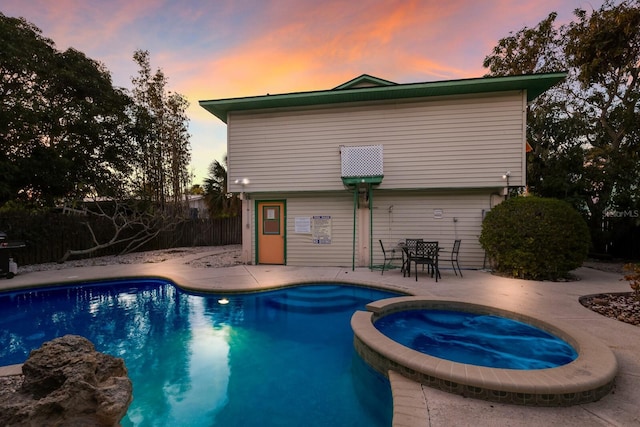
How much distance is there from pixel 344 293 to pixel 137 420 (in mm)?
4515

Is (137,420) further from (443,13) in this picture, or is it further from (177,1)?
(443,13)

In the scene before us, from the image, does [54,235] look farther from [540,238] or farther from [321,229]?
[540,238]

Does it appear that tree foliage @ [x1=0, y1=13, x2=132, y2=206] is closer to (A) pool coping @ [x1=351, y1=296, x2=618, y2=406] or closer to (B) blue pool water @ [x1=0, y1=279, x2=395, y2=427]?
(B) blue pool water @ [x1=0, y1=279, x2=395, y2=427]

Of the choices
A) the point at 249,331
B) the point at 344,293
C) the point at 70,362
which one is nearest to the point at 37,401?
the point at 70,362

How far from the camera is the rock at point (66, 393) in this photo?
184 cm

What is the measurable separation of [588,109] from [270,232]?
1304cm

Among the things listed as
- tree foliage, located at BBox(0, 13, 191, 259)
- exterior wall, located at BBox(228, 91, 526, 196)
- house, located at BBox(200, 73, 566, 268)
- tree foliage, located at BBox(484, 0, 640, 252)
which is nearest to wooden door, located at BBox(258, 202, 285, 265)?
house, located at BBox(200, 73, 566, 268)

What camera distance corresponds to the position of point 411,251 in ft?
25.2

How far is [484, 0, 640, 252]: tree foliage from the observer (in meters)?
8.89

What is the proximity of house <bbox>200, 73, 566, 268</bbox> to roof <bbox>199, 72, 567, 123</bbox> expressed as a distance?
0.03m

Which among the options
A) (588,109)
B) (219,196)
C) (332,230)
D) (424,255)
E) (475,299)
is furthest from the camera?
(219,196)

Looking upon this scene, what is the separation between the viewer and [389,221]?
355 inches

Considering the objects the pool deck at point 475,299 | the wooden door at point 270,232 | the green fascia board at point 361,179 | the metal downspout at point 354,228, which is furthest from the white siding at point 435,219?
the wooden door at point 270,232

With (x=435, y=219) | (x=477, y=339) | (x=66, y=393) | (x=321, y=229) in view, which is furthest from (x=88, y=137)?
(x=477, y=339)
